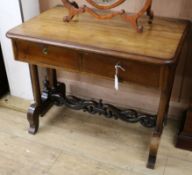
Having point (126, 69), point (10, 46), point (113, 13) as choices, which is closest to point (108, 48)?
point (126, 69)

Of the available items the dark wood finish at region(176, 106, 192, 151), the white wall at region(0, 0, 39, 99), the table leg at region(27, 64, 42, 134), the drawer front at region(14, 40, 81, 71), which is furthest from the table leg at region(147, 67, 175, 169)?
the white wall at region(0, 0, 39, 99)

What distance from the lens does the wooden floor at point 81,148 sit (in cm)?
140

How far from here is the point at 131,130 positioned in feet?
5.46

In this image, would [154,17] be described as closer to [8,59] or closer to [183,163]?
[183,163]

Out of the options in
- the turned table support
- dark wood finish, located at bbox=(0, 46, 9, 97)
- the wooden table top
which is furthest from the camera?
dark wood finish, located at bbox=(0, 46, 9, 97)

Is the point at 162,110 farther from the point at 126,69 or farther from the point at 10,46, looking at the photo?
the point at 10,46

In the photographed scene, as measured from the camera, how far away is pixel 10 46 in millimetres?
1716

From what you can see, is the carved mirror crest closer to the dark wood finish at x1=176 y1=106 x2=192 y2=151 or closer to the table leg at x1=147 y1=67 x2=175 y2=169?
the table leg at x1=147 y1=67 x2=175 y2=169

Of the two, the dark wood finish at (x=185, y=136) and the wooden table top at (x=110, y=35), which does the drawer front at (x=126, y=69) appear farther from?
the dark wood finish at (x=185, y=136)

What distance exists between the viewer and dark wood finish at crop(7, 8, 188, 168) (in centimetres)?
109

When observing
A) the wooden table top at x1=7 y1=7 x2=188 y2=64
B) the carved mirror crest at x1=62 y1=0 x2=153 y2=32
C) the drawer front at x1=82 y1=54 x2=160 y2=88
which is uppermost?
the carved mirror crest at x1=62 y1=0 x2=153 y2=32

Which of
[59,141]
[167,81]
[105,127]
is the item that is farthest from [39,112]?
[167,81]

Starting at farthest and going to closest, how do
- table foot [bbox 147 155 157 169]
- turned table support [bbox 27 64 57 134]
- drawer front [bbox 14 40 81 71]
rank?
turned table support [bbox 27 64 57 134], table foot [bbox 147 155 157 169], drawer front [bbox 14 40 81 71]

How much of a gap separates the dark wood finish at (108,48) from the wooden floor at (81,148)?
137 mm
